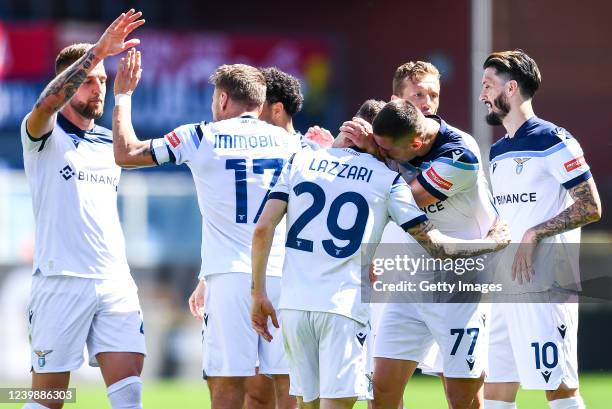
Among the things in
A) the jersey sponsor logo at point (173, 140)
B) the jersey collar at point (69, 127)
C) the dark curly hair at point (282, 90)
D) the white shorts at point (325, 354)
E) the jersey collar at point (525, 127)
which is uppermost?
the dark curly hair at point (282, 90)

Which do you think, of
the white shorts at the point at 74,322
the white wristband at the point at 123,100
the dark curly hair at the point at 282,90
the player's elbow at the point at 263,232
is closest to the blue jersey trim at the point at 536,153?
the dark curly hair at the point at 282,90

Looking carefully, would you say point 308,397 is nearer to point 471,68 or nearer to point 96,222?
point 96,222

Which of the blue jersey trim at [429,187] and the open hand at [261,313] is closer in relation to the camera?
the open hand at [261,313]

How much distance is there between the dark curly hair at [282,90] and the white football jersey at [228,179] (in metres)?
0.72

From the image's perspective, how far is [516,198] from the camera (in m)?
7.65

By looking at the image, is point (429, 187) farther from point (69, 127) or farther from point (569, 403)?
point (69, 127)

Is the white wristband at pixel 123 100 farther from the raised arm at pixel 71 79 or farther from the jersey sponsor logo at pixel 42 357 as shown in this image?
the jersey sponsor logo at pixel 42 357

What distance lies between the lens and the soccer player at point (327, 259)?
6.20 metres

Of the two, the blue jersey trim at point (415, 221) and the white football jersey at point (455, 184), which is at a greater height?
the white football jersey at point (455, 184)

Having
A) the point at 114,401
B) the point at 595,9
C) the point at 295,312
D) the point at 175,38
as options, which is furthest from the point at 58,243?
the point at 175,38

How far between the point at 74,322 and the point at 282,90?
2.07m

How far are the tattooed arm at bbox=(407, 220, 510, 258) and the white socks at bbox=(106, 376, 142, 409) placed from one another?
1999mm

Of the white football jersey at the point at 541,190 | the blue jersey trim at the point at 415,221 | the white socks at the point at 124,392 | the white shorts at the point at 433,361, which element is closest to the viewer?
A: the blue jersey trim at the point at 415,221

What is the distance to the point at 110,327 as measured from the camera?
23.4ft
